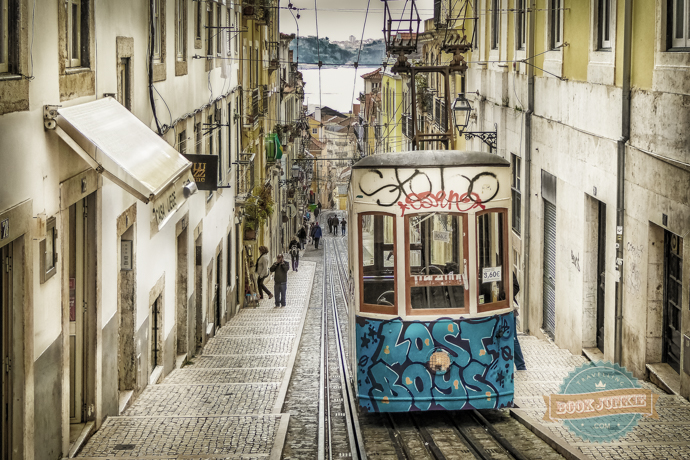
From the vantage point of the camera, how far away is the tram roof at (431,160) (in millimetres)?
8969

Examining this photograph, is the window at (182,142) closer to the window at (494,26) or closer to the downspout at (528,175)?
the downspout at (528,175)

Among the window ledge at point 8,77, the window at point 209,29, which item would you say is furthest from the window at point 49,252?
the window at point 209,29

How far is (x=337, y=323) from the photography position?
1939 centimetres

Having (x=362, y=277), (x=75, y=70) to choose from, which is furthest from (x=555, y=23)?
(x=75, y=70)

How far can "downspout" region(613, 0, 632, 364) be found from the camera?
10805 millimetres

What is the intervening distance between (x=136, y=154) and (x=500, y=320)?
416 centimetres

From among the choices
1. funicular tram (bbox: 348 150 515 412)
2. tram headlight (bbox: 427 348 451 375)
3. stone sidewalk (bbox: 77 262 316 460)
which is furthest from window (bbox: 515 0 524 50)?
tram headlight (bbox: 427 348 451 375)

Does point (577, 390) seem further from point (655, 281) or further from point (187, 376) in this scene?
point (187, 376)

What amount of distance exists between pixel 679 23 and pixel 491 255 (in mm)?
3457

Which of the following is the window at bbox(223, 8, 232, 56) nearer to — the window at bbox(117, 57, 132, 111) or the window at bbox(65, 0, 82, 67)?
the window at bbox(117, 57, 132, 111)

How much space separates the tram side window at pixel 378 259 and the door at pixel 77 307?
291 centimetres

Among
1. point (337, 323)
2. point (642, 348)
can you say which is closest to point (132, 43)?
point (642, 348)

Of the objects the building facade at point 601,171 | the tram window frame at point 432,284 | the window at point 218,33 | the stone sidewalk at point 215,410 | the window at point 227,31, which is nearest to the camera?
the stone sidewalk at point 215,410

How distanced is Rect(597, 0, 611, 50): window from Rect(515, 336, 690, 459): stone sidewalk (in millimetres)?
4712
